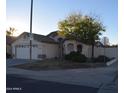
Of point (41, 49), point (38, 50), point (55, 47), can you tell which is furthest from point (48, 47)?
point (41, 49)

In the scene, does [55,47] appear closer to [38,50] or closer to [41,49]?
[38,50]

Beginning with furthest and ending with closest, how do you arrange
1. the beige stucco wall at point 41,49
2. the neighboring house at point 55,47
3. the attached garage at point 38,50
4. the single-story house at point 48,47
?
the attached garage at point 38,50
the beige stucco wall at point 41,49
the single-story house at point 48,47
the neighboring house at point 55,47

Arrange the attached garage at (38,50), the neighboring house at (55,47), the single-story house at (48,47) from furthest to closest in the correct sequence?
1. the attached garage at (38,50)
2. the single-story house at (48,47)
3. the neighboring house at (55,47)

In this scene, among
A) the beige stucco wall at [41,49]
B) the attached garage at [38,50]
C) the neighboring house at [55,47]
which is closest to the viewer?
the neighboring house at [55,47]

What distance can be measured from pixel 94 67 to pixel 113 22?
5.49m

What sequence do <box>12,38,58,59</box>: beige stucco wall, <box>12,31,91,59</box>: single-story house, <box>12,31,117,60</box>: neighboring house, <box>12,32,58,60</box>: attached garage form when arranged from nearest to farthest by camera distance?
<box>12,31,117,60</box>: neighboring house, <box>12,31,91,59</box>: single-story house, <box>12,38,58,59</box>: beige stucco wall, <box>12,32,58,60</box>: attached garage

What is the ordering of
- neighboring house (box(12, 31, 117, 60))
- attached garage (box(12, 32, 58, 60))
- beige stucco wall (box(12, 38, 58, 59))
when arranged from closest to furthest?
neighboring house (box(12, 31, 117, 60)) < beige stucco wall (box(12, 38, 58, 59)) < attached garage (box(12, 32, 58, 60))

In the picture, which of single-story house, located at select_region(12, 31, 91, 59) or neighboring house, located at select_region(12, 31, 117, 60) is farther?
single-story house, located at select_region(12, 31, 91, 59)

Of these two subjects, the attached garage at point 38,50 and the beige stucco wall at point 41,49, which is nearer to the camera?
the beige stucco wall at point 41,49

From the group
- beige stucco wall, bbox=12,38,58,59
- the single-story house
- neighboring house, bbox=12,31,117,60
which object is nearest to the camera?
neighboring house, bbox=12,31,117,60

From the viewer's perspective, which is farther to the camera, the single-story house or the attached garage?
the attached garage

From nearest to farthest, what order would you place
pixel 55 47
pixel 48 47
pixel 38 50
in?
pixel 55 47 → pixel 48 47 → pixel 38 50

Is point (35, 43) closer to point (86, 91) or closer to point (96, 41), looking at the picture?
point (96, 41)
